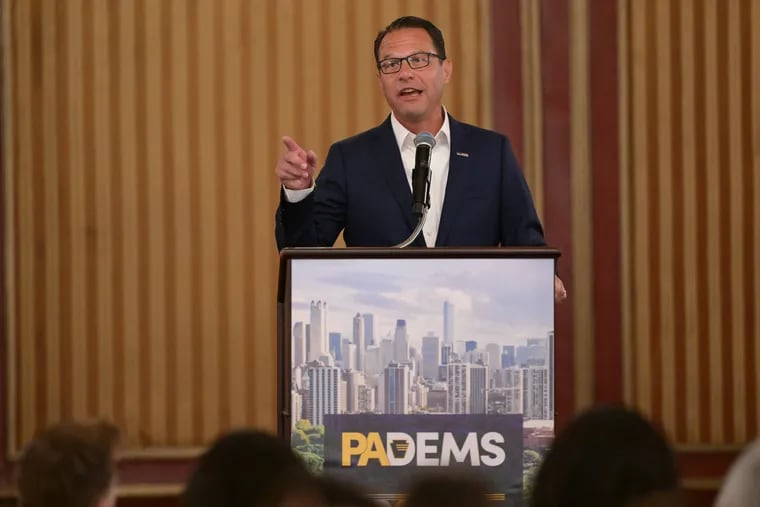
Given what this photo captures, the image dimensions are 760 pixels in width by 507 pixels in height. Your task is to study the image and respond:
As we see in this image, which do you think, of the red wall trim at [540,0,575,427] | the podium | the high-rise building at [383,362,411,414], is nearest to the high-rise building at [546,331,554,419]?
the podium

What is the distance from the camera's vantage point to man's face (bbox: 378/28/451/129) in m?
3.82

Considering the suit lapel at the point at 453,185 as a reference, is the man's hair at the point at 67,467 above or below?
below

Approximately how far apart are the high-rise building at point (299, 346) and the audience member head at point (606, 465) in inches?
47.8

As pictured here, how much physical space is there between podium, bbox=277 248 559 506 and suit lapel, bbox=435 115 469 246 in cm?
67

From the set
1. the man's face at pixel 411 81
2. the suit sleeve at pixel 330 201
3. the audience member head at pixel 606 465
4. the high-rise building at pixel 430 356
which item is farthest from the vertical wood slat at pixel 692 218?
the audience member head at pixel 606 465

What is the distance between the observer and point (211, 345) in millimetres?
5570

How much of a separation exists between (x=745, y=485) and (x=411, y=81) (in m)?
2.30

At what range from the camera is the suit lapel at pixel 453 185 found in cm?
370

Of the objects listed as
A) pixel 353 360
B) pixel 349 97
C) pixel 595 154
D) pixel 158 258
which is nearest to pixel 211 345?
pixel 158 258

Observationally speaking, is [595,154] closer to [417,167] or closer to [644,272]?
[644,272]

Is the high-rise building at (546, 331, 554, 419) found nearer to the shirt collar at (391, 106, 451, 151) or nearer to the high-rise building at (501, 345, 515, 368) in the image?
the high-rise building at (501, 345, 515, 368)

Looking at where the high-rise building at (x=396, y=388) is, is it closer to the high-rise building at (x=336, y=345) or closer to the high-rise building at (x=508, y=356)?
the high-rise building at (x=336, y=345)

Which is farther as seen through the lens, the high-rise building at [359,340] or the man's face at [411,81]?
the man's face at [411,81]

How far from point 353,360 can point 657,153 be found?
9.76 feet
